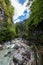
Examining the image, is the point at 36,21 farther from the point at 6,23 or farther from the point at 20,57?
the point at 6,23

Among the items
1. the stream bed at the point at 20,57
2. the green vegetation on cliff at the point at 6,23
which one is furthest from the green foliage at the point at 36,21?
the green vegetation on cliff at the point at 6,23

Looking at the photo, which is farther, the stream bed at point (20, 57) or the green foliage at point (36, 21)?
the stream bed at point (20, 57)

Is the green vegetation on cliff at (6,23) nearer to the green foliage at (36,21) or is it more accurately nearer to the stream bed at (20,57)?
the stream bed at (20,57)

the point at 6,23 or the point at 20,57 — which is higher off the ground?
the point at 6,23

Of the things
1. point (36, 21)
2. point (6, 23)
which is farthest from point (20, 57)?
point (6, 23)

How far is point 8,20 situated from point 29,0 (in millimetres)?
21807

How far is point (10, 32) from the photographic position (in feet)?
78.5

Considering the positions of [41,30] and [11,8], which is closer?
[41,30]

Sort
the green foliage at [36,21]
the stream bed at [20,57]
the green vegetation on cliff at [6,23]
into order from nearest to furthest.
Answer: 1. the green foliage at [36,21]
2. the stream bed at [20,57]
3. the green vegetation on cliff at [6,23]

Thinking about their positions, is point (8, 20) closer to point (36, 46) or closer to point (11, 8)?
point (11, 8)

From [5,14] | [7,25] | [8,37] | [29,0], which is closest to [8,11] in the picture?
[5,14]

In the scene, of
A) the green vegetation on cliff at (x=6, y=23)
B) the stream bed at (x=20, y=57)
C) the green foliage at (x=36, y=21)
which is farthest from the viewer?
the green vegetation on cliff at (x=6, y=23)

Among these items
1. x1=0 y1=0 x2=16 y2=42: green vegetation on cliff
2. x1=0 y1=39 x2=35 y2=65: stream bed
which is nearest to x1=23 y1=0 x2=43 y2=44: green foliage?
x1=0 y1=39 x2=35 y2=65: stream bed

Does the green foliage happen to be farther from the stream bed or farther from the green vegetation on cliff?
the green vegetation on cliff
